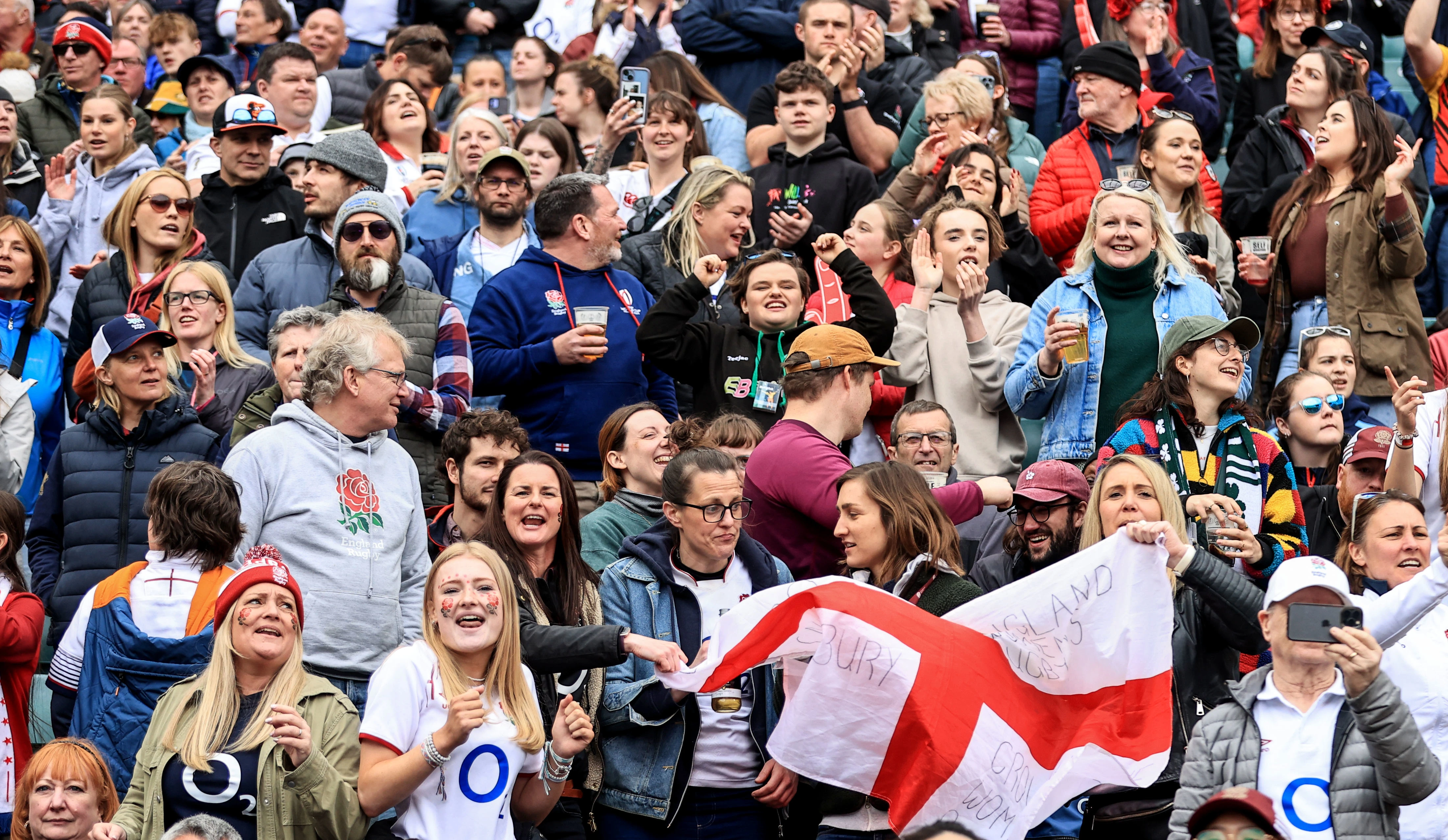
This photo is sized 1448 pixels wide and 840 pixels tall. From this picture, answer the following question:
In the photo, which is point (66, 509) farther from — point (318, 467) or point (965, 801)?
point (965, 801)

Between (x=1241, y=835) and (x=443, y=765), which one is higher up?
(x=1241, y=835)

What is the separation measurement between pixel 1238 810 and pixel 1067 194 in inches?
256

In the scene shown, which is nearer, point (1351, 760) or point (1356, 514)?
point (1351, 760)

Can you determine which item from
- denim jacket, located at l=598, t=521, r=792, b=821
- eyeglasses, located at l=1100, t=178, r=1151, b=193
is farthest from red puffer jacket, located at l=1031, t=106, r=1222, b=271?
denim jacket, located at l=598, t=521, r=792, b=821

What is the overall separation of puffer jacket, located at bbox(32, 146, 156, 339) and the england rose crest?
4711 mm

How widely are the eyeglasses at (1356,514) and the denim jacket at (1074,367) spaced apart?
1119 mm

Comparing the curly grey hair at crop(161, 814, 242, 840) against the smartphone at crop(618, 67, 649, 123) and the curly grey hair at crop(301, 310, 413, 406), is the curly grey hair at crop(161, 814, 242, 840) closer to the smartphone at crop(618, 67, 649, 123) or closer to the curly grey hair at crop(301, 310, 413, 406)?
the curly grey hair at crop(301, 310, 413, 406)

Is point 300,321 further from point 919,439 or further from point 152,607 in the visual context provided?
point 919,439

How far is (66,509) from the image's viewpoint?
24.7ft

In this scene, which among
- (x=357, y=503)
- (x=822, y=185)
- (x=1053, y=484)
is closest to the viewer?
(x=357, y=503)

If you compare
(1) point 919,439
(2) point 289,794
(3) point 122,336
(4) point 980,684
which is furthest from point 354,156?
(4) point 980,684

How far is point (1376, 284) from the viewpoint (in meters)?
10.1

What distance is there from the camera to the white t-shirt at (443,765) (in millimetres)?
5738

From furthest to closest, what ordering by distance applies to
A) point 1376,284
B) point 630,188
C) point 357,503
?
point 630,188
point 1376,284
point 357,503
